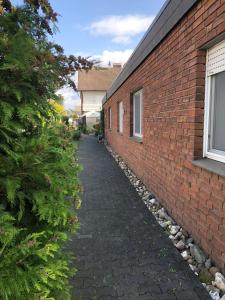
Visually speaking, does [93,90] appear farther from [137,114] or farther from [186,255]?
[186,255]

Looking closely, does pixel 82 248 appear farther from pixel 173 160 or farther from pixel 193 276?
pixel 173 160

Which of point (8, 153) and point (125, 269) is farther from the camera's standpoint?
point (125, 269)

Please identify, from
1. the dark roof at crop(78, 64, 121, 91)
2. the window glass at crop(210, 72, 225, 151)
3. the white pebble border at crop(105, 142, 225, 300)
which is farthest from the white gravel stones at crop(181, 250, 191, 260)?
the dark roof at crop(78, 64, 121, 91)

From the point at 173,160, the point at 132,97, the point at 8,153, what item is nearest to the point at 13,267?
the point at 8,153

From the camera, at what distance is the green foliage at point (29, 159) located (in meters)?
1.74

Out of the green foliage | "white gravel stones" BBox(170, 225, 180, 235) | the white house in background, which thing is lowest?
"white gravel stones" BBox(170, 225, 180, 235)

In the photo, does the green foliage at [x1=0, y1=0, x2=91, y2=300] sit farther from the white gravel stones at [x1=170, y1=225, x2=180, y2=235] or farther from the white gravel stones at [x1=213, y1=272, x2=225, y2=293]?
the white gravel stones at [x1=170, y1=225, x2=180, y2=235]

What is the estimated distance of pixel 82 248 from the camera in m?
3.81

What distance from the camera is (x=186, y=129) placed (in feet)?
13.0

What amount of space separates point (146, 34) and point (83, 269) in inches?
201

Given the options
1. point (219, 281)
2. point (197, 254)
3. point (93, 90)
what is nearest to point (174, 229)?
point (197, 254)

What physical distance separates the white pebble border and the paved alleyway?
0.09m

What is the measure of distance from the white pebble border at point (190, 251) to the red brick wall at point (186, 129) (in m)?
0.11

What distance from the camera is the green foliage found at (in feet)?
5.69
